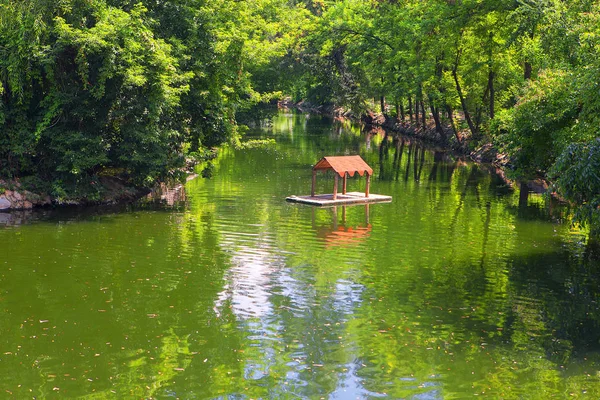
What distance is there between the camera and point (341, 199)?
3753 centimetres

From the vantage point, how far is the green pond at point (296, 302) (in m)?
16.0

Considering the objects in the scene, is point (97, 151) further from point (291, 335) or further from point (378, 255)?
point (291, 335)

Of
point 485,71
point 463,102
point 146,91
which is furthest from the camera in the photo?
point 463,102

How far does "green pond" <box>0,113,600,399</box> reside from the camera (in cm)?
1600

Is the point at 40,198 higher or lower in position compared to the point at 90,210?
higher

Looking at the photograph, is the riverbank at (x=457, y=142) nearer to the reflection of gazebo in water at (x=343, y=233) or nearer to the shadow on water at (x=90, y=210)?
the reflection of gazebo in water at (x=343, y=233)

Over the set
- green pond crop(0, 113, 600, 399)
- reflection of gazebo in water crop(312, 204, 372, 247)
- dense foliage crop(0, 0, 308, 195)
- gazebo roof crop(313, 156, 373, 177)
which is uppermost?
dense foliage crop(0, 0, 308, 195)

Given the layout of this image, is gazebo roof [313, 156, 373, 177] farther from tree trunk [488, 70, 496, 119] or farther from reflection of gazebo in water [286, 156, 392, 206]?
tree trunk [488, 70, 496, 119]

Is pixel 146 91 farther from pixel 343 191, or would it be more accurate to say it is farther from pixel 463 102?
pixel 463 102

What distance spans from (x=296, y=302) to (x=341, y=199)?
16455 millimetres

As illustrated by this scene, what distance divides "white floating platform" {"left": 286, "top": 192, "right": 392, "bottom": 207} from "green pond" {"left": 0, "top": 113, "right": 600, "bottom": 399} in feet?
2.18

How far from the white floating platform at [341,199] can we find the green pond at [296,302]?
664mm

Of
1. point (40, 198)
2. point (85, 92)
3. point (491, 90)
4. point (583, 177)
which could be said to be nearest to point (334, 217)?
point (85, 92)

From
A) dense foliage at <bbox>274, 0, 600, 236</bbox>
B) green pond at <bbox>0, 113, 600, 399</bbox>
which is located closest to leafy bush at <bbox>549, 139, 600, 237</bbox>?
dense foliage at <bbox>274, 0, 600, 236</bbox>
